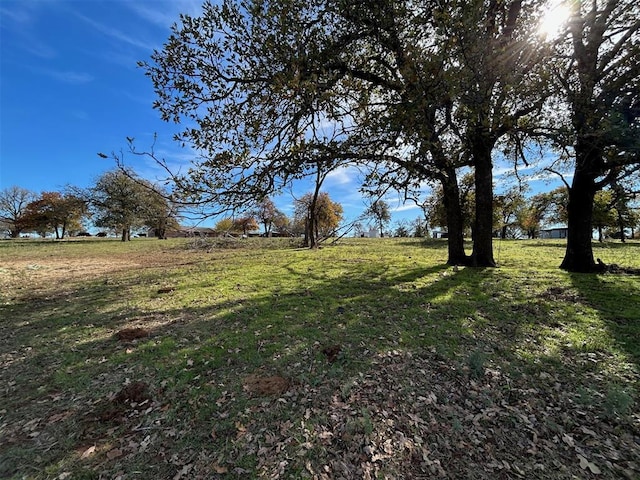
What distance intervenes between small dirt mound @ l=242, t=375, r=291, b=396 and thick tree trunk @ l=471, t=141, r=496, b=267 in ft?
25.9

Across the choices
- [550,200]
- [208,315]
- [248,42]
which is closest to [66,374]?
[208,315]

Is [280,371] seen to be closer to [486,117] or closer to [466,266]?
[486,117]

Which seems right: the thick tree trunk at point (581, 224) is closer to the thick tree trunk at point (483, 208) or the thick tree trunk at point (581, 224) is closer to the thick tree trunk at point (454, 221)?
the thick tree trunk at point (483, 208)

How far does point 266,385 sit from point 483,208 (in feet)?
26.9

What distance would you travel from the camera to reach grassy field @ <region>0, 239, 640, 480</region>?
91.3 inches

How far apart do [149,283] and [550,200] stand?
3561 centimetres

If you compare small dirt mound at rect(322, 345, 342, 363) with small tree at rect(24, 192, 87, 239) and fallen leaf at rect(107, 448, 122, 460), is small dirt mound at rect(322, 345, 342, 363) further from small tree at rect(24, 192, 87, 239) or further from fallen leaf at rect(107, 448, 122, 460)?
small tree at rect(24, 192, 87, 239)

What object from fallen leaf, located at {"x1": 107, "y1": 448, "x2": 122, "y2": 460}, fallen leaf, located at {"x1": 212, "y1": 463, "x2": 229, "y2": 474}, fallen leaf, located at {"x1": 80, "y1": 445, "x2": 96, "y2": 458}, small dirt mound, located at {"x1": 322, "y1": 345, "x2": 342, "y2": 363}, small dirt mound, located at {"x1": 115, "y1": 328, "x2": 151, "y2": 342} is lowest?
fallen leaf, located at {"x1": 212, "y1": 463, "x2": 229, "y2": 474}

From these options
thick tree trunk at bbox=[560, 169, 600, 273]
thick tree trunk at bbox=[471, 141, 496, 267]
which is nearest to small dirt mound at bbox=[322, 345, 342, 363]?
thick tree trunk at bbox=[471, 141, 496, 267]

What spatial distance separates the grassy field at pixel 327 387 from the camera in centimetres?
232

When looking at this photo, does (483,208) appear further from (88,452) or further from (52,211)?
(52,211)

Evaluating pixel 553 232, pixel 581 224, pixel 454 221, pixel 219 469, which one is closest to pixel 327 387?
pixel 219 469

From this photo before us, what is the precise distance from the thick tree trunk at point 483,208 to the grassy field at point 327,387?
9.98 ft

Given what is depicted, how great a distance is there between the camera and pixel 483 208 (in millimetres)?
8664
